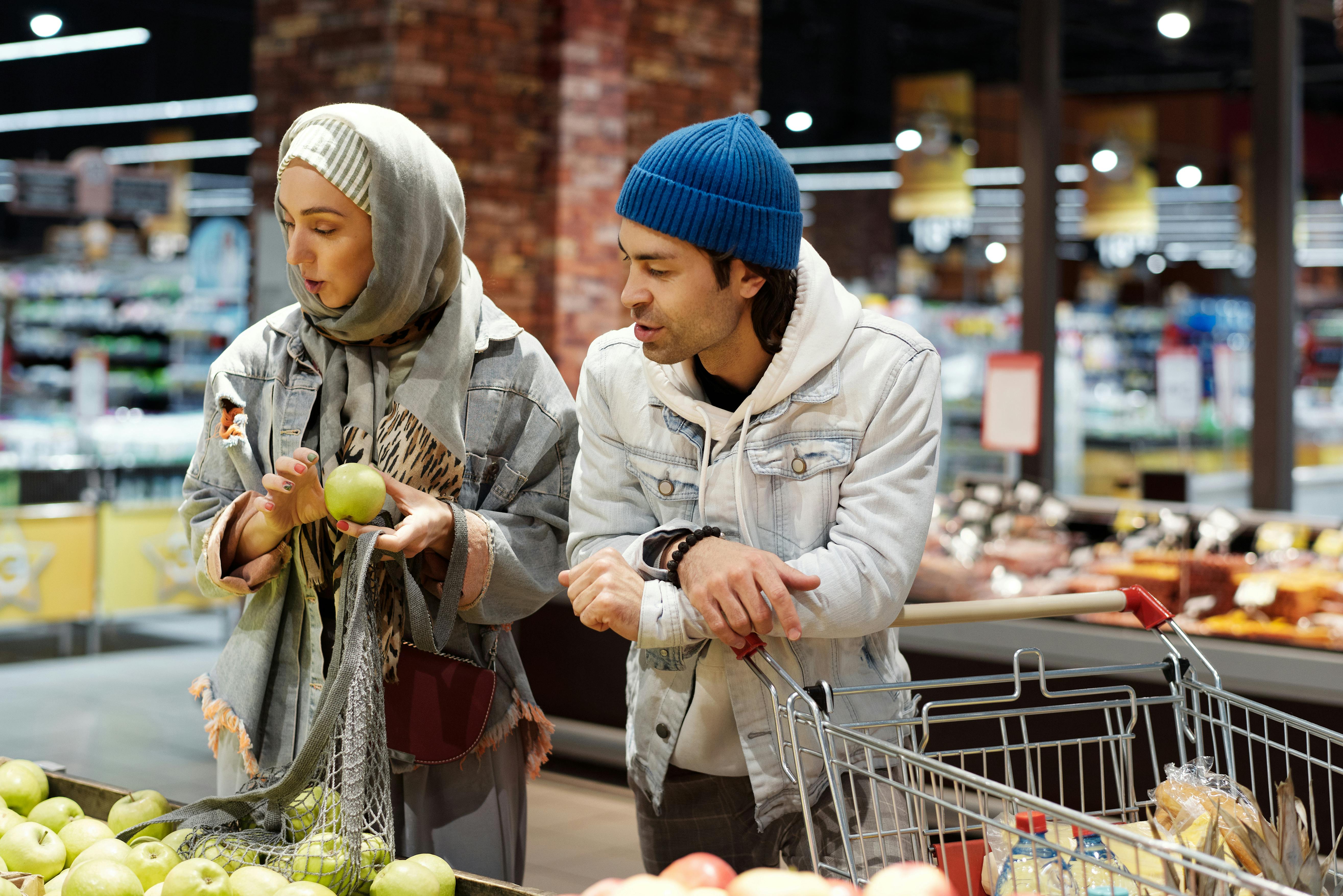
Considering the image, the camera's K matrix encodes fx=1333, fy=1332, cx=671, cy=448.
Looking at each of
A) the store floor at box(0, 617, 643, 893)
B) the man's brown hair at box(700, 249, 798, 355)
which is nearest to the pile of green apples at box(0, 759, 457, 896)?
the man's brown hair at box(700, 249, 798, 355)

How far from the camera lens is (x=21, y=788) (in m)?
1.86

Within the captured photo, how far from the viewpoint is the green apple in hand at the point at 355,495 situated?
5.53 ft

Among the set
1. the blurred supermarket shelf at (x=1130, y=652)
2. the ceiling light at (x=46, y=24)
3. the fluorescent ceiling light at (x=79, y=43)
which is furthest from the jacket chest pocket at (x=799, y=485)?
the fluorescent ceiling light at (x=79, y=43)

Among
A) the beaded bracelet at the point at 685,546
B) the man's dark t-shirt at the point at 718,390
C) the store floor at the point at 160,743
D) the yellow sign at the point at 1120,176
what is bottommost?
the store floor at the point at 160,743

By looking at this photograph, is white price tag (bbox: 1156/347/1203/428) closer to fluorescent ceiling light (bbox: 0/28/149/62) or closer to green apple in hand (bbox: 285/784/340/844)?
green apple in hand (bbox: 285/784/340/844)

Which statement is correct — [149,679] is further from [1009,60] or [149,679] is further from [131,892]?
[1009,60]

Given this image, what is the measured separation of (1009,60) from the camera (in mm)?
15625

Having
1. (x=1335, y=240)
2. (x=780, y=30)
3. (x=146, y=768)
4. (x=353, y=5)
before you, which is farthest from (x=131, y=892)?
(x=1335, y=240)

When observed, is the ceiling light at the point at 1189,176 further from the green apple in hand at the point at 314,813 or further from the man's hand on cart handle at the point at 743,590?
the green apple in hand at the point at 314,813

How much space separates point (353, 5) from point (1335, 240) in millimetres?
14995

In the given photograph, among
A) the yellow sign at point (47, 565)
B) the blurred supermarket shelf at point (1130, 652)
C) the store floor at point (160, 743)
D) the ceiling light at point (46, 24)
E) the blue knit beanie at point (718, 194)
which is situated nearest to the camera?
the blue knit beanie at point (718, 194)

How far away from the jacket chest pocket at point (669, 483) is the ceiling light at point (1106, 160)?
10204mm

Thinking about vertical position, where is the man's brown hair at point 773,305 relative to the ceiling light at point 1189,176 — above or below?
below

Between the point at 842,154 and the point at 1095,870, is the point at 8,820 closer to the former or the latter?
the point at 1095,870
